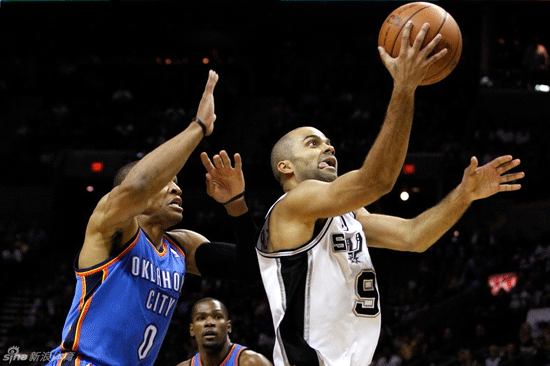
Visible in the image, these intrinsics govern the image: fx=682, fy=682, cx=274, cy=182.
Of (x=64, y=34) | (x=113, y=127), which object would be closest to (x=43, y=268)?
(x=113, y=127)

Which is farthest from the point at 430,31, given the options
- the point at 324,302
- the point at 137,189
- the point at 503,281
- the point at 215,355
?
the point at 503,281

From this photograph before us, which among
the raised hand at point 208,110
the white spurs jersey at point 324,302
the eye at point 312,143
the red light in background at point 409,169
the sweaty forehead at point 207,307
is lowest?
the white spurs jersey at point 324,302

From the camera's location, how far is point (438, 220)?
410 cm

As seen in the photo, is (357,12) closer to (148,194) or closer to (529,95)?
(529,95)

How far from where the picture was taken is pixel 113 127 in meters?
18.1

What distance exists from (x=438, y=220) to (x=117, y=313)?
196cm

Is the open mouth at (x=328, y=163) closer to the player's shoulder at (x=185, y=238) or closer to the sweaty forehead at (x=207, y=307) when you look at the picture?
the player's shoulder at (x=185, y=238)

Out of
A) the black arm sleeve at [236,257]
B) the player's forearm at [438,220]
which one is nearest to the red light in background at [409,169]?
the black arm sleeve at [236,257]

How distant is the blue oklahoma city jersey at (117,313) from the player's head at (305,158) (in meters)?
0.97

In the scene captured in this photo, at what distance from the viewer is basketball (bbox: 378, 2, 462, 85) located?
11.5 ft

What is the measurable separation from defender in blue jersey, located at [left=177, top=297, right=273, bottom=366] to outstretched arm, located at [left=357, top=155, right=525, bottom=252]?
2035 millimetres

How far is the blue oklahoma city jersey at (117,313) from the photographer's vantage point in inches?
151

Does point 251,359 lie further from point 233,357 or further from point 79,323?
point 79,323

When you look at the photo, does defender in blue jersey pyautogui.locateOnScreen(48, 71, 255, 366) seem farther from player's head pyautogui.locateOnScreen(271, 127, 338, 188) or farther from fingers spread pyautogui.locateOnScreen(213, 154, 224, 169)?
player's head pyautogui.locateOnScreen(271, 127, 338, 188)
